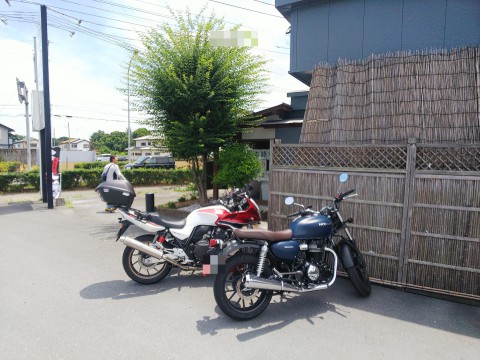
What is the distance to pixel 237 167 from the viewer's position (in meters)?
7.60

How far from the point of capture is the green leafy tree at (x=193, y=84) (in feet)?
24.8

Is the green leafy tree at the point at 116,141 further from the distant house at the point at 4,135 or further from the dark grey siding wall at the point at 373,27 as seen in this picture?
the dark grey siding wall at the point at 373,27

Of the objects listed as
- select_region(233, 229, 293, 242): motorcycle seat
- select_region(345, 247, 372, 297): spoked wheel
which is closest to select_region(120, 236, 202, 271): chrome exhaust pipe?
select_region(233, 229, 293, 242): motorcycle seat

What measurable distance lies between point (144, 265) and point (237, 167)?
389 centimetres

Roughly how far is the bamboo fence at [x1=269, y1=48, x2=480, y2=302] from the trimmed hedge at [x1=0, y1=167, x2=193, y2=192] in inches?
205

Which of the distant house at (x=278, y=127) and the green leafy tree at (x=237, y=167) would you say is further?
the distant house at (x=278, y=127)

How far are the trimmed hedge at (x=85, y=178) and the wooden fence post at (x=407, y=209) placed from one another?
6645 mm

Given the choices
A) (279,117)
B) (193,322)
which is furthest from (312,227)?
(279,117)

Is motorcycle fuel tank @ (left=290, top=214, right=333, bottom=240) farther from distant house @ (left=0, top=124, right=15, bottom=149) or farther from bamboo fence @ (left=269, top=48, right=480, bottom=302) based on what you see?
distant house @ (left=0, top=124, right=15, bottom=149)

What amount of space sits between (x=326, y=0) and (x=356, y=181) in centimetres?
467

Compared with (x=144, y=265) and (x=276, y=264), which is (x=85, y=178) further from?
(x=276, y=264)

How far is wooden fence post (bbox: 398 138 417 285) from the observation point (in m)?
3.99

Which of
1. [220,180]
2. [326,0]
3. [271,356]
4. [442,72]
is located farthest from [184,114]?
[271,356]

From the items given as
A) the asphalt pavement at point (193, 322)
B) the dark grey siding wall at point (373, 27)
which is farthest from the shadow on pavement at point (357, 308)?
the dark grey siding wall at point (373, 27)
